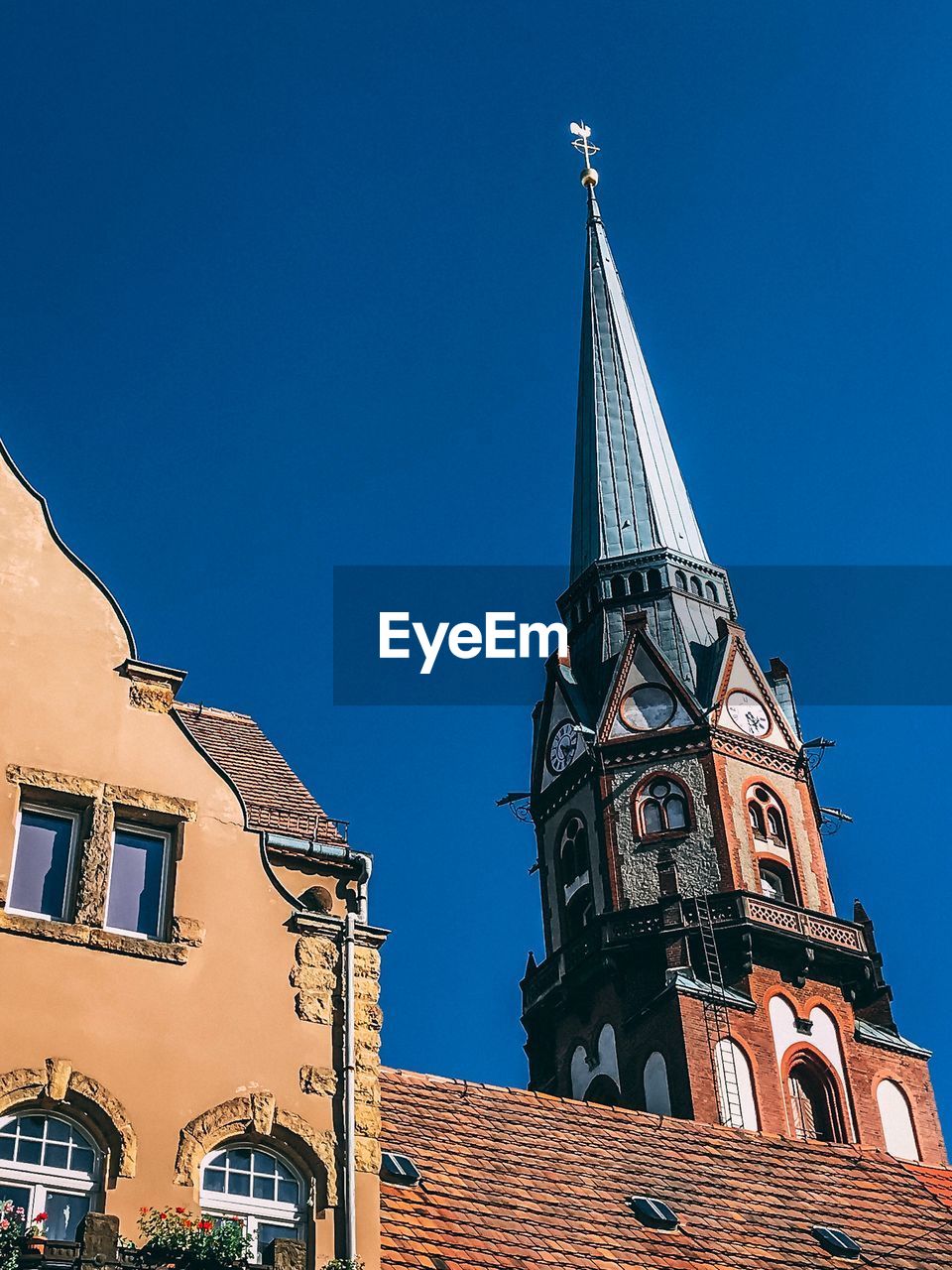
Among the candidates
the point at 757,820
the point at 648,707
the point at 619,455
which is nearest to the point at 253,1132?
the point at 757,820

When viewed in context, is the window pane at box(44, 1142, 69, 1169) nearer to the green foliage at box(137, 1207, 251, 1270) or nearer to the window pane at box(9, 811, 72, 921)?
the green foliage at box(137, 1207, 251, 1270)

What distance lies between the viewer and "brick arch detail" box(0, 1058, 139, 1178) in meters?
15.9

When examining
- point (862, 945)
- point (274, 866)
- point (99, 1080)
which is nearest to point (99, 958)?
point (99, 1080)

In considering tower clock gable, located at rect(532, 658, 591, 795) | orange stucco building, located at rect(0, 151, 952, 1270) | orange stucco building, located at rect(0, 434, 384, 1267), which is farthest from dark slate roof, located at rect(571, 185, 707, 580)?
orange stucco building, located at rect(0, 434, 384, 1267)

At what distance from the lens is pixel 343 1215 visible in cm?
1695

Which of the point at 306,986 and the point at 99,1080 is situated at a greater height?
the point at 306,986

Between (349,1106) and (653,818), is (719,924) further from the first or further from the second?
(349,1106)

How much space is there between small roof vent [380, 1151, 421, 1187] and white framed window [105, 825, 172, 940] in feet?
16.5

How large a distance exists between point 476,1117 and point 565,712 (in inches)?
1130

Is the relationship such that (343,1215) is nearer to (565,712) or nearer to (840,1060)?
(840,1060)

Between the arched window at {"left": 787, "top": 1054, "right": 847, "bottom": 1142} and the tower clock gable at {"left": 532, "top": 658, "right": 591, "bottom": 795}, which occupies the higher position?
the tower clock gable at {"left": 532, "top": 658, "right": 591, "bottom": 795}

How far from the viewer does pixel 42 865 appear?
17453mm

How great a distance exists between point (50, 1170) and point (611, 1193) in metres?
9.51

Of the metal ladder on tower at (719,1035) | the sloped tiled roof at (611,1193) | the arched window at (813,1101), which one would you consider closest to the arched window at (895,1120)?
the arched window at (813,1101)
